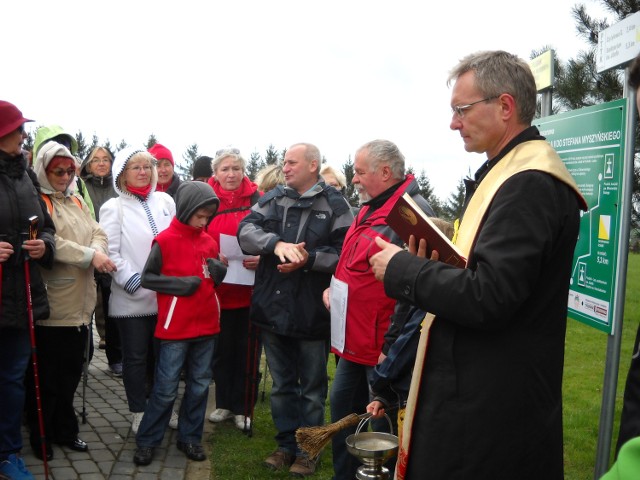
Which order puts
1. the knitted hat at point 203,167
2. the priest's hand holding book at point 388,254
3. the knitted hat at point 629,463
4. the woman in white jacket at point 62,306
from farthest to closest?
the knitted hat at point 203,167, the woman in white jacket at point 62,306, the priest's hand holding book at point 388,254, the knitted hat at point 629,463

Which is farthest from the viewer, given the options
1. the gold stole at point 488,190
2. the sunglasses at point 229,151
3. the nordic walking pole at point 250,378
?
the sunglasses at point 229,151

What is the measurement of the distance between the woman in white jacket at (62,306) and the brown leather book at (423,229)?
2896 mm

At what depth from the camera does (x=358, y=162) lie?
13.6ft

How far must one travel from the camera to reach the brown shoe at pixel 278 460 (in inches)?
187

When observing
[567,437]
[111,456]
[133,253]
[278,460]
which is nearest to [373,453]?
[278,460]

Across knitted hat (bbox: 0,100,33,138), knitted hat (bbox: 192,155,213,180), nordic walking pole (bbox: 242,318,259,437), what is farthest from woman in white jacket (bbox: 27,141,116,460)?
knitted hat (bbox: 192,155,213,180)

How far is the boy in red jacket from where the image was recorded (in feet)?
15.3

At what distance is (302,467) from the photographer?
4.68 m

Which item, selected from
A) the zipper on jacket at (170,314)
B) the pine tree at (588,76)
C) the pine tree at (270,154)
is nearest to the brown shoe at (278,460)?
the zipper on jacket at (170,314)

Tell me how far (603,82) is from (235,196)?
5344 mm

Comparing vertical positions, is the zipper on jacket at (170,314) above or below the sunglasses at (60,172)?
below

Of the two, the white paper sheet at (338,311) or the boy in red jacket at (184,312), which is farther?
the boy in red jacket at (184,312)

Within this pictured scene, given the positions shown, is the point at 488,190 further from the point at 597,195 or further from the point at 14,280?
the point at 14,280

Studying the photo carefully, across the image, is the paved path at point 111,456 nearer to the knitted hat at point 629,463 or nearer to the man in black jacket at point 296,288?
the man in black jacket at point 296,288
